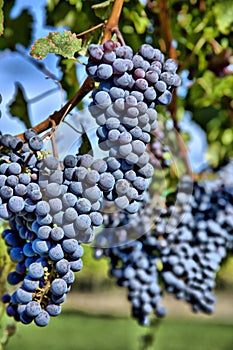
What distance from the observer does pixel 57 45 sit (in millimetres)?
959

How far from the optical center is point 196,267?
65.5 inches

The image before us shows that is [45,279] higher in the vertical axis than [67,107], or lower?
lower

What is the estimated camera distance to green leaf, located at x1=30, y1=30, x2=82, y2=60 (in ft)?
3.14

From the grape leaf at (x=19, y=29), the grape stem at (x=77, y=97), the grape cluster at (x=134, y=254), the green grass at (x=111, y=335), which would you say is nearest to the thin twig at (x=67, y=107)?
the grape stem at (x=77, y=97)

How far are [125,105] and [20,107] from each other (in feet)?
2.53

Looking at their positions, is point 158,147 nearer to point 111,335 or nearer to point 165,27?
point 165,27

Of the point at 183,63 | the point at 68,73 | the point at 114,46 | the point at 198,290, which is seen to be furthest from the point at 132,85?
the point at 198,290

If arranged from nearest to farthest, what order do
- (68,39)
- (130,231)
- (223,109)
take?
(68,39) → (130,231) → (223,109)

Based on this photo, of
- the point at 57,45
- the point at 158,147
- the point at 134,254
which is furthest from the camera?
the point at 158,147

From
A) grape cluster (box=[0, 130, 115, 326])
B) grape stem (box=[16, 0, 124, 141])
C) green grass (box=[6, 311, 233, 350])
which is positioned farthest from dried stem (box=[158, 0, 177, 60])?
green grass (box=[6, 311, 233, 350])

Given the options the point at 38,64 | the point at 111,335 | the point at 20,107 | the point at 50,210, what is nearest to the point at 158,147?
the point at 20,107

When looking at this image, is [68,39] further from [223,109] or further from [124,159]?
[223,109]

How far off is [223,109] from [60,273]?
4.80ft

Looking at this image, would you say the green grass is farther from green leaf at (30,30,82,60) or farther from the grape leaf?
green leaf at (30,30,82,60)
